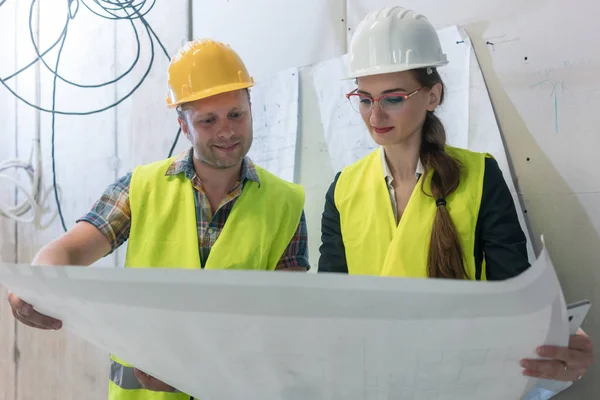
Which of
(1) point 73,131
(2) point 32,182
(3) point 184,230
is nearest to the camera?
(3) point 184,230

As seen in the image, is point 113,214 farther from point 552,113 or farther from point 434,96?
point 552,113

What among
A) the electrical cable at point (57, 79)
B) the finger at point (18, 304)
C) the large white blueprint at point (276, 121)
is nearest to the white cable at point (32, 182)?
the electrical cable at point (57, 79)

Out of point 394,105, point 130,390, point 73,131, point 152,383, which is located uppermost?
point 394,105

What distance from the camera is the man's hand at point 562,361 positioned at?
18.5 inches

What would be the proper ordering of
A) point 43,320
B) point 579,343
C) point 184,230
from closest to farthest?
point 579,343
point 43,320
point 184,230

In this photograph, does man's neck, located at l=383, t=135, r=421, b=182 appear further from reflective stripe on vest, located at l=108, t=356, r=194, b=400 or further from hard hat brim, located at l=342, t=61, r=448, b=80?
reflective stripe on vest, located at l=108, t=356, r=194, b=400

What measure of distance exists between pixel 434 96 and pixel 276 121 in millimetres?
673

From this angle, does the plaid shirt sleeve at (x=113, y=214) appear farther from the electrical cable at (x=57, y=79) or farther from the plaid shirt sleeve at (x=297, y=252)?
the electrical cable at (x=57, y=79)

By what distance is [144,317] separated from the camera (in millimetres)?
483

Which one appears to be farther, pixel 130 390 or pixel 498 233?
pixel 130 390

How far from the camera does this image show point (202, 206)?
3.61 ft

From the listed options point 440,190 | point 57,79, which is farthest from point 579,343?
point 57,79

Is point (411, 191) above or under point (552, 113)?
under

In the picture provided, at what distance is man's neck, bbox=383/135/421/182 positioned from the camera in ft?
3.31
